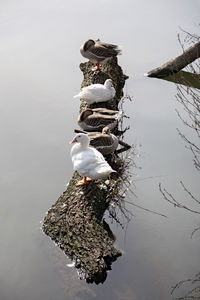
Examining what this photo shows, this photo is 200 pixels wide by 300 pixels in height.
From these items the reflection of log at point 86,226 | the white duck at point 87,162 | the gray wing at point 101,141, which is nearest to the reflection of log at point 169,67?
the gray wing at point 101,141

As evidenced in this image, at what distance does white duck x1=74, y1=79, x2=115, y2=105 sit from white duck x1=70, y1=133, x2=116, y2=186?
156 cm

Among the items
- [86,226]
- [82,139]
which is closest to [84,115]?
[82,139]

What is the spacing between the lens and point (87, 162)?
5441 mm

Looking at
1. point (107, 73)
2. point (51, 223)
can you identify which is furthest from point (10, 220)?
point (107, 73)

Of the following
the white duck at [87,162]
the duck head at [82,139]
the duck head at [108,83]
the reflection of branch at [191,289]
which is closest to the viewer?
the reflection of branch at [191,289]

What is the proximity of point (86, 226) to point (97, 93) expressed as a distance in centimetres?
240

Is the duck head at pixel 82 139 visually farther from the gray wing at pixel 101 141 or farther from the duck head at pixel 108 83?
the duck head at pixel 108 83

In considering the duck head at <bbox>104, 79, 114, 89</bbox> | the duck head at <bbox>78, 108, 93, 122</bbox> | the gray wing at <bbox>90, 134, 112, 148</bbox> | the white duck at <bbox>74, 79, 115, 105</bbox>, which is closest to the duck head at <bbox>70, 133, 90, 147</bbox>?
the gray wing at <bbox>90, 134, 112, 148</bbox>

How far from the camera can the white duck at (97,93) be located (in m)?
7.11

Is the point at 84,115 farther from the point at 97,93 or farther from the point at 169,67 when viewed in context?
the point at 169,67

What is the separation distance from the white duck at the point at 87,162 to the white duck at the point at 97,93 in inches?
61.3

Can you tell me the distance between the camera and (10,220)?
5.70 m

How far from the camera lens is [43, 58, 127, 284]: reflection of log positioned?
4.91 m

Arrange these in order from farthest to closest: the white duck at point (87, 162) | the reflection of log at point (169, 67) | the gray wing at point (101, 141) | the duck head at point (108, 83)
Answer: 1. the reflection of log at point (169, 67)
2. the duck head at point (108, 83)
3. the gray wing at point (101, 141)
4. the white duck at point (87, 162)
